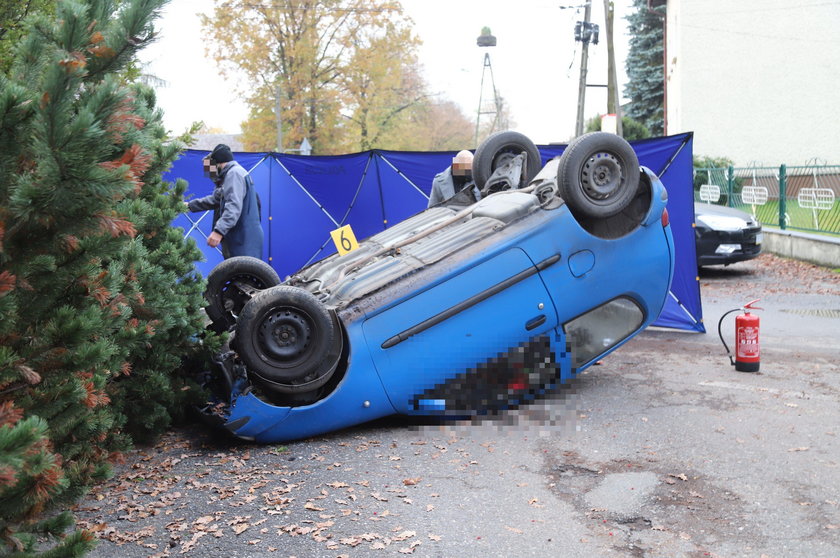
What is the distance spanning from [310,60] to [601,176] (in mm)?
28807

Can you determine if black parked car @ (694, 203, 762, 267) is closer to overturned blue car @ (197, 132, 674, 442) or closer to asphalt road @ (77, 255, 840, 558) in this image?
asphalt road @ (77, 255, 840, 558)

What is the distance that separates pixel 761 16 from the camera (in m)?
32.4

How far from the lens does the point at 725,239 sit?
14078 mm

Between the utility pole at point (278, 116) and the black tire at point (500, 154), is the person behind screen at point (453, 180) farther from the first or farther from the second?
the utility pole at point (278, 116)

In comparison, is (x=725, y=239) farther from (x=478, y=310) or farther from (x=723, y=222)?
(x=478, y=310)

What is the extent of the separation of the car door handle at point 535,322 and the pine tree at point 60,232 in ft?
11.7

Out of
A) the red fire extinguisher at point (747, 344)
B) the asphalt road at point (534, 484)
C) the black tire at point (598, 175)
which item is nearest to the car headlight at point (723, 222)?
the red fire extinguisher at point (747, 344)

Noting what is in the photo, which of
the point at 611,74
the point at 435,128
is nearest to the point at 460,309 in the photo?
the point at 611,74

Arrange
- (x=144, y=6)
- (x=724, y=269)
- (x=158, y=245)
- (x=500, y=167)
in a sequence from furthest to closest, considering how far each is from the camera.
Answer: (x=724, y=269), (x=500, y=167), (x=158, y=245), (x=144, y=6)

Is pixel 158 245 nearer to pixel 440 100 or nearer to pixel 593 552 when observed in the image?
pixel 593 552

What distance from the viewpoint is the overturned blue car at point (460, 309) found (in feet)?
17.7

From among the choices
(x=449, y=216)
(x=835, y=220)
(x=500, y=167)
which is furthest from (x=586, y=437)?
(x=835, y=220)

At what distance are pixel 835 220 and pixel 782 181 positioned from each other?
180cm

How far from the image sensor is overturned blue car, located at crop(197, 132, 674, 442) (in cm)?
541
